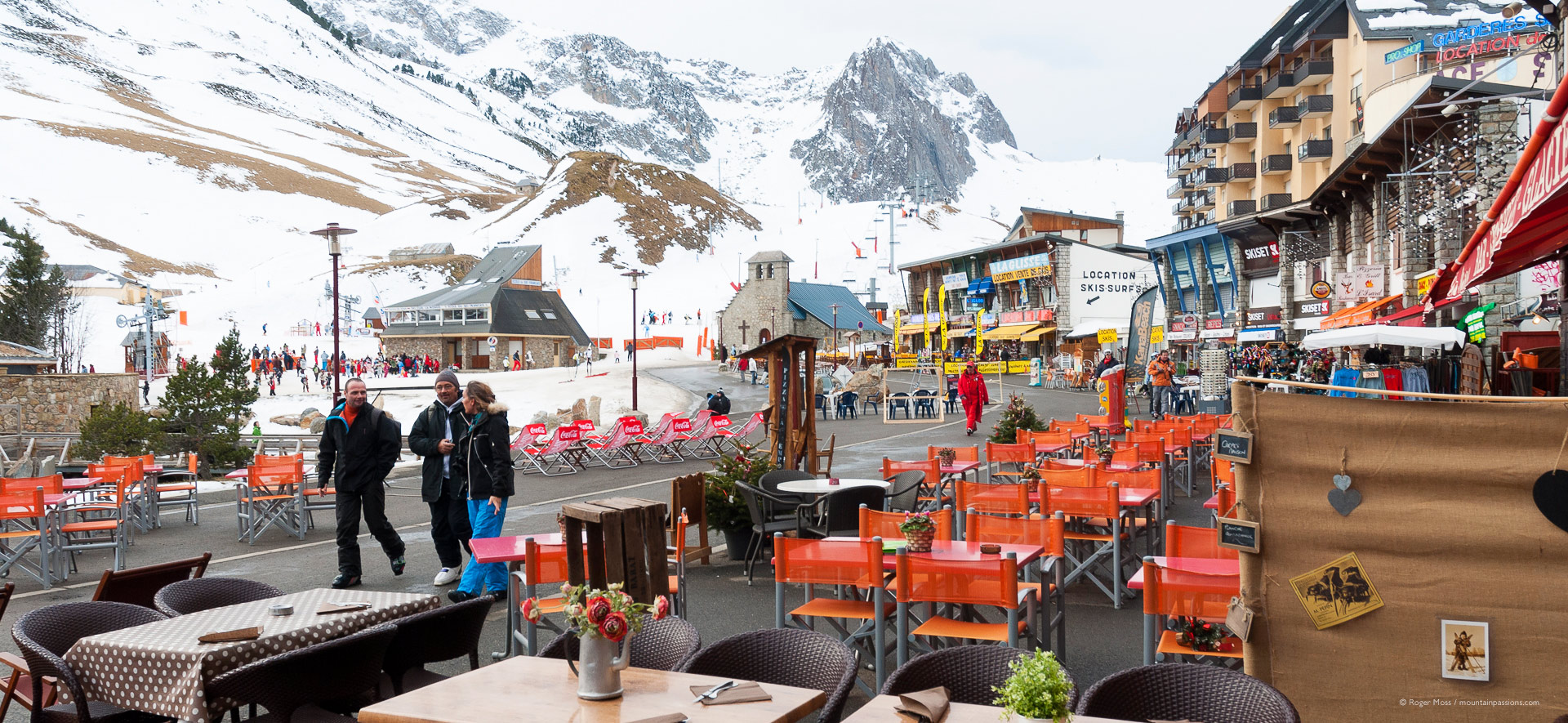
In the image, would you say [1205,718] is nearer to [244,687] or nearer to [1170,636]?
[1170,636]

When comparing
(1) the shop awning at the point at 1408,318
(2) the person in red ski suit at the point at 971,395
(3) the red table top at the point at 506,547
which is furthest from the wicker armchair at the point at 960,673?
(2) the person in red ski suit at the point at 971,395

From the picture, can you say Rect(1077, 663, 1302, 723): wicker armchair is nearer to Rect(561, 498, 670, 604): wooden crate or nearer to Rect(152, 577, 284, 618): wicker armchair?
Rect(561, 498, 670, 604): wooden crate

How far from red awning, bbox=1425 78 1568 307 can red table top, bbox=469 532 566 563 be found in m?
4.39

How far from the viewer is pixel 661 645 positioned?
3.95 metres

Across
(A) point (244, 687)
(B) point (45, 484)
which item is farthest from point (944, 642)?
(B) point (45, 484)

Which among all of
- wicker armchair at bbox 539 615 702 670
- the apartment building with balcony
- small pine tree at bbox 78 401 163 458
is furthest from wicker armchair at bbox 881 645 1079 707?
small pine tree at bbox 78 401 163 458

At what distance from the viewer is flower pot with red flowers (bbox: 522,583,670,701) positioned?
10.4 ft

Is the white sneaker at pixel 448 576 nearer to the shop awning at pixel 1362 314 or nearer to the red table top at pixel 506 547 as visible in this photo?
the red table top at pixel 506 547

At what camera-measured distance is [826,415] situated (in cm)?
2878

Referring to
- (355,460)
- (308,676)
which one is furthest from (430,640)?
(355,460)

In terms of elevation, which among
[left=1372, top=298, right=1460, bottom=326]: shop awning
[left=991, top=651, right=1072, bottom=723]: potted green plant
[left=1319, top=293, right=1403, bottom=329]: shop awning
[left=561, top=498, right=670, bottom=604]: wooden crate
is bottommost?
[left=991, top=651, right=1072, bottom=723]: potted green plant

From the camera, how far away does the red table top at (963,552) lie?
4.91 metres

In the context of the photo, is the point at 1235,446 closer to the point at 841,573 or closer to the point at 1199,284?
the point at 841,573

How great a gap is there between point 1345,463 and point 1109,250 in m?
52.6
